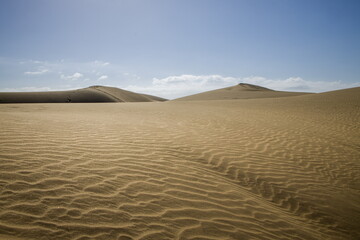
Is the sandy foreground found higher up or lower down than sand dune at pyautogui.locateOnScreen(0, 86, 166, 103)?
lower down

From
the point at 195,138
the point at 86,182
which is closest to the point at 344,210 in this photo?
the point at 195,138

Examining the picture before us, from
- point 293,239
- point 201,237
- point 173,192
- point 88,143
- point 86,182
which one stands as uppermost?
point 88,143

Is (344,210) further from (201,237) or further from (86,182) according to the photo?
(86,182)

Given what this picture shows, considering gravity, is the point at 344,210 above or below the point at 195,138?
below

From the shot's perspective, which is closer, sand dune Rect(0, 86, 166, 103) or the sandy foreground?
the sandy foreground

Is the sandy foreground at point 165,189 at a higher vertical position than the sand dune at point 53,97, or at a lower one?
lower

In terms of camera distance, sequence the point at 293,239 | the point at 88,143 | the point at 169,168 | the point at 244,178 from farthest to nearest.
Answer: the point at 88,143 → the point at 244,178 → the point at 169,168 → the point at 293,239

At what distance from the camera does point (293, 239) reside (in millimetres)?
3170

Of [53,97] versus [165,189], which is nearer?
[165,189]

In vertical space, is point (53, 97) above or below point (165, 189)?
above

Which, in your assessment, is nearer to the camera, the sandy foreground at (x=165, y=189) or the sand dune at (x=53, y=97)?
the sandy foreground at (x=165, y=189)

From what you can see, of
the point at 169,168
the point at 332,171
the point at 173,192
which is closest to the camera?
the point at 173,192

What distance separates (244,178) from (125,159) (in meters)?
3.00

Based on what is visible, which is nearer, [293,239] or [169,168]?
[293,239]
